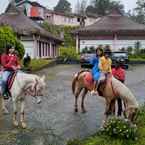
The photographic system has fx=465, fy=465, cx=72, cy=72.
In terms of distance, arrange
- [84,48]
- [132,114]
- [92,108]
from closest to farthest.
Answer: [132,114], [92,108], [84,48]

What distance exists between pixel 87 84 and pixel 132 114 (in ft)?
9.28

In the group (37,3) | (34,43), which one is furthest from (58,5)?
(34,43)

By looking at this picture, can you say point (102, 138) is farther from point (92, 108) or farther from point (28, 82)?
point (92, 108)

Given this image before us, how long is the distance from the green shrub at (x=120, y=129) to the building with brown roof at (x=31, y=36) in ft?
100

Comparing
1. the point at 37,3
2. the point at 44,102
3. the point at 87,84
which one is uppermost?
the point at 37,3

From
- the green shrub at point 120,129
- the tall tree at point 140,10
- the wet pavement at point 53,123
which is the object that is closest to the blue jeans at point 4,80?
the wet pavement at point 53,123

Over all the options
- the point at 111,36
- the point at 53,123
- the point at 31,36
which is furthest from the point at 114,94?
the point at 111,36

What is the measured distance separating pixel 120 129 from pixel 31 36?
117ft

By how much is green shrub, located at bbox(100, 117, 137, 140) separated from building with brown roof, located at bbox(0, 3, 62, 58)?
30537mm

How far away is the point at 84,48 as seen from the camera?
54.7 m

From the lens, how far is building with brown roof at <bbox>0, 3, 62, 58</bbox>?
44.8 meters

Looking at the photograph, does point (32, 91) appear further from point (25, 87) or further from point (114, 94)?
point (114, 94)

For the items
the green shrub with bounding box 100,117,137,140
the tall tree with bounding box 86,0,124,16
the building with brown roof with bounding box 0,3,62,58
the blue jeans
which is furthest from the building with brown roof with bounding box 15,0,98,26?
the green shrub with bounding box 100,117,137,140

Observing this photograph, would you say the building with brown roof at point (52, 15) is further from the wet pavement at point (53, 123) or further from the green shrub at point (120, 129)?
the green shrub at point (120, 129)
